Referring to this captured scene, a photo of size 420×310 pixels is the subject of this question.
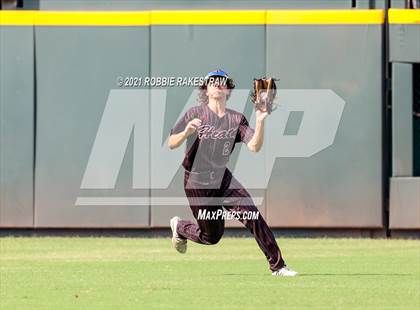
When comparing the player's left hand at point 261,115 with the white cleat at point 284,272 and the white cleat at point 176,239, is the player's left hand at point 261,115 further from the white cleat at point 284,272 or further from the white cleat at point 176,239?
the white cleat at point 176,239

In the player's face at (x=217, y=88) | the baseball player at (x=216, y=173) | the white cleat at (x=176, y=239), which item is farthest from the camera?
the white cleat at (x=176, y=239)

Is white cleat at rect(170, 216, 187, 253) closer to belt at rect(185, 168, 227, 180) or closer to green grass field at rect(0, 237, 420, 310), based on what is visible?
green grass field at rect(0, 237, 420, 310)

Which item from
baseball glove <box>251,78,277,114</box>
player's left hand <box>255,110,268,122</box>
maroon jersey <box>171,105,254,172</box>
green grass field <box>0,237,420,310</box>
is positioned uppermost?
baseball glove <box>251,78,277,114</box>

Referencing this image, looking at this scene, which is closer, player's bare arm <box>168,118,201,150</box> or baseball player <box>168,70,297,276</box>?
player's bare arm <box>168,118,201,150</box>

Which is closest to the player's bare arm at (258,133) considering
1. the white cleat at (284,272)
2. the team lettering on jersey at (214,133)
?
the team lettering on jersey at (214,133)

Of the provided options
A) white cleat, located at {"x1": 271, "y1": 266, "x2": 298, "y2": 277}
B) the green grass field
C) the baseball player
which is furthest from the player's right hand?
white cleat, located at {"x1": 271, "y1": 266, "x2": 298, "y2": 277}

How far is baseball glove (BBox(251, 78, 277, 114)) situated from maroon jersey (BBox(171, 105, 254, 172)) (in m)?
0.45

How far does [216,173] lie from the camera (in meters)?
12.9

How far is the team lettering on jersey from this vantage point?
12727 mm

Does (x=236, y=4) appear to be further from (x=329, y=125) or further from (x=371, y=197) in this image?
(x=371, y=197)

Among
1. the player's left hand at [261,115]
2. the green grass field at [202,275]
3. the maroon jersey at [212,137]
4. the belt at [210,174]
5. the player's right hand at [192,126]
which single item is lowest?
Result: the green grass field at [202,275]

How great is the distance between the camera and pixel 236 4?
18750 mm

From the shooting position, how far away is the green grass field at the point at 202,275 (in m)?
11.0

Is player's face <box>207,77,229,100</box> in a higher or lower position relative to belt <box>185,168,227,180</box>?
higher
